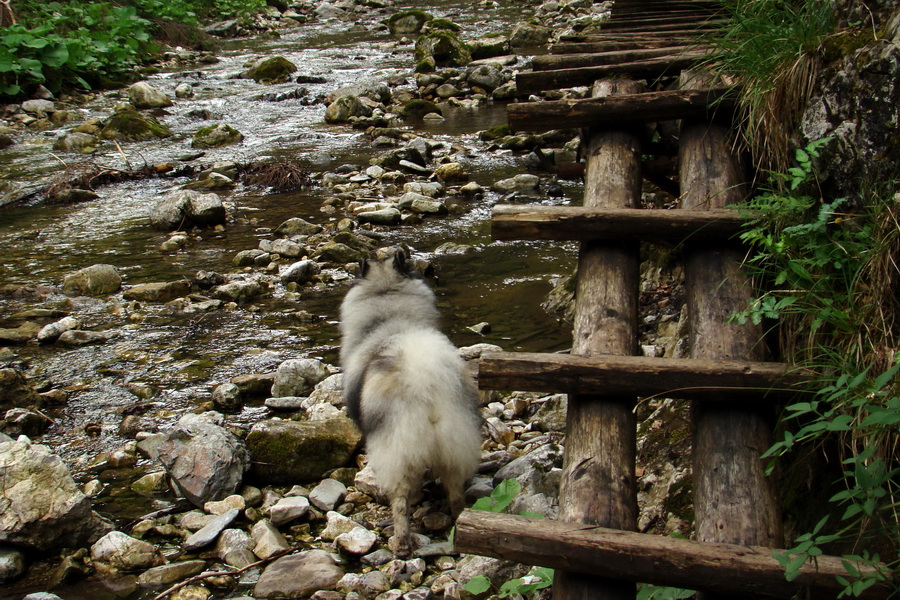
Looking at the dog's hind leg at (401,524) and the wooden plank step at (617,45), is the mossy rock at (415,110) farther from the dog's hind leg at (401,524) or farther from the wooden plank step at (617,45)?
the dog's hind leg at (401,524)

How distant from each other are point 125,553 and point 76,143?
10161 millimetres

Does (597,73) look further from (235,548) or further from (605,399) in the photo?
(235,548)

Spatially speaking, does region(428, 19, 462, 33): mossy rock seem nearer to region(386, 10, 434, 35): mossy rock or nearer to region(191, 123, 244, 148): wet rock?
region(386, 10, 434, 35): mossy rock

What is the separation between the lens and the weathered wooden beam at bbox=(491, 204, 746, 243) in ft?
8.91

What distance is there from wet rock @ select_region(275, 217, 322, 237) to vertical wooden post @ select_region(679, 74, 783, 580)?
519 cm

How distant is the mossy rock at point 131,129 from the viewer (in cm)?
1177

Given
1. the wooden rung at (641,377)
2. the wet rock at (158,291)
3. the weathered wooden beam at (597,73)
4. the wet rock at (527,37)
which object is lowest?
the wooden rung at (641,377)

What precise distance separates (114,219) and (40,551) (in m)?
6.49

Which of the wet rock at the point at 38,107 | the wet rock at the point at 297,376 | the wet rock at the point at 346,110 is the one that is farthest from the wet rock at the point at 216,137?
the wet rock at the point at 297,376

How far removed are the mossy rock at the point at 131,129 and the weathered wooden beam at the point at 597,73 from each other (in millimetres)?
9638

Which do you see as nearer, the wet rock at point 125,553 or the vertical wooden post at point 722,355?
the vertical wooden post at point 722,355

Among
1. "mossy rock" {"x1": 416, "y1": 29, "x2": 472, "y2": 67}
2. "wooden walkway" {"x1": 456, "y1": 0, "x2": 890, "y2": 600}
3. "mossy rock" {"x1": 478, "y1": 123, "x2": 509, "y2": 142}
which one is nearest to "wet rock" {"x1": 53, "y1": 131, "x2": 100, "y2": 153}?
"mossy rock" {"x1": 478, "y1": 123, "x2": 509, "y2": 142}

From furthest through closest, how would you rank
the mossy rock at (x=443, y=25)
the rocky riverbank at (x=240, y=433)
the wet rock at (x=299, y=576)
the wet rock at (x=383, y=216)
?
the mossy rock at (x=443, y=25), the wet rock at (x=383, y=216), the rocky riverbank at (x=240, y=433), the wet rock at (x=299, y=576)

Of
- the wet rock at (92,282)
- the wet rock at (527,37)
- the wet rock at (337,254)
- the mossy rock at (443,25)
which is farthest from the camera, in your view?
the mossy rock at (443,25)
